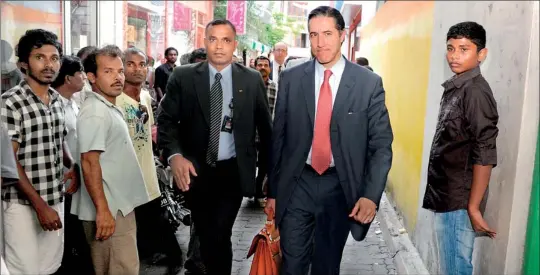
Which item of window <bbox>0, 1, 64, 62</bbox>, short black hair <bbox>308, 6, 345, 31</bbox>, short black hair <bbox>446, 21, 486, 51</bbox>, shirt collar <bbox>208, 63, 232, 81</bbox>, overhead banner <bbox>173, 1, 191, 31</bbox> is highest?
overhead banner <bbox>173, 1, 191, 31</bbox>

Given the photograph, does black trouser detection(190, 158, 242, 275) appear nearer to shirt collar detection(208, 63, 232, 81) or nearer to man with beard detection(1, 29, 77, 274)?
shirt collar detection(208, 63, 232, 81)

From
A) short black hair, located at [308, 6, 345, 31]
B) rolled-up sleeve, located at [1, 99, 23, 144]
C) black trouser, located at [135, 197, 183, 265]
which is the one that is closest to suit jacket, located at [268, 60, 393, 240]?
short black hair, located at [308, 6, 345, 31]

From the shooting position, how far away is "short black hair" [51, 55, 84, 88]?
4.33 m

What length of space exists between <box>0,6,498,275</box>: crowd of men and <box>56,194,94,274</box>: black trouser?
2.56 ft

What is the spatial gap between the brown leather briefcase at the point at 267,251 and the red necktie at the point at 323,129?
51 centimetres

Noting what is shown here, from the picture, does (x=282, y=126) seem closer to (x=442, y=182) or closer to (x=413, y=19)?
(x=442, y=182)

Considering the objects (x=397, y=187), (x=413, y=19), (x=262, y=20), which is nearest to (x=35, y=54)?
(x=413, y=19)

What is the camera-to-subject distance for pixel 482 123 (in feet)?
9.34

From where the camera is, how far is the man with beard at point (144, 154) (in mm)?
4090

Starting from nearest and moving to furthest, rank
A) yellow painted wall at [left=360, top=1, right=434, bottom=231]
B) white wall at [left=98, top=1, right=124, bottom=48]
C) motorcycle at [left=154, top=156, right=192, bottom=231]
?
motorcycle at [left=154, top=156, right=192, bottom=231], yellow painted wall at [left=360, top=1, right=434, bottom=231], white wall at [left=98, top=1, right=124, bottom=48]

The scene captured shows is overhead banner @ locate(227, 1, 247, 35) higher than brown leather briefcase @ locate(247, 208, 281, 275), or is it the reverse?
overhead banner @ locate(227, 1, 247, 35)

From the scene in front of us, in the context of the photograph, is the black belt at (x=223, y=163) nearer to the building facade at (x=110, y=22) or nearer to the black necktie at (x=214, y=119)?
the black necktie at (x=214, y=119)

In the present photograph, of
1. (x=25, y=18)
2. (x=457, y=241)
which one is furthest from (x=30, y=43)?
(x=25, y=18)

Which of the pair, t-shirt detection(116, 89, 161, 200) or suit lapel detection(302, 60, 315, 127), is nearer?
suit lapel detection(302, 60, 315, 127)
